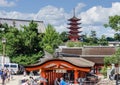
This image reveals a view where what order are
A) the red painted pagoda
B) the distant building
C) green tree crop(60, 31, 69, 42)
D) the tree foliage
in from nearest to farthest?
the tree foliage → the distant building → the red painted pagoda → green tree crop(60, 31, 69, 42)

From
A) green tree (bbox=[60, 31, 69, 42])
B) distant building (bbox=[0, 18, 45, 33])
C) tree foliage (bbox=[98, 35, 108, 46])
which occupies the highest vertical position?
distant building (bbox=[0, 18, 45, 33])

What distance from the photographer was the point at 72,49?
6888 cm

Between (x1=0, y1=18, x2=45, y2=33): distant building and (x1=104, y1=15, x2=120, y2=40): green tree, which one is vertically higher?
(x1=0, y1=18, x2=45, y2=33): distant building

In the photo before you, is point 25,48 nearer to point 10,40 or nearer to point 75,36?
point 10,40

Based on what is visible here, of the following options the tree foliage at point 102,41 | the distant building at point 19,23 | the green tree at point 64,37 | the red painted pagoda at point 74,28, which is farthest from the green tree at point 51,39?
the green tree at point 64,37

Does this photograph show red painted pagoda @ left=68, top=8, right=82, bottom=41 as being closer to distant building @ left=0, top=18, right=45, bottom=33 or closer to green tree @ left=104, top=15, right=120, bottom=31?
distant building @ left=0, top=18, right=45, bottom=33

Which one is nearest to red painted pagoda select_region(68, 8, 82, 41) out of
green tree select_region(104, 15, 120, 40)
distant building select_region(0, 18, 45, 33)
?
distant building select_region(0, 18, 45, 33)

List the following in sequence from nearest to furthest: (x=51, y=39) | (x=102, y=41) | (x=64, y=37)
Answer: (x=51, y=39)
(x=102, y=41)
(x=64, y=37)

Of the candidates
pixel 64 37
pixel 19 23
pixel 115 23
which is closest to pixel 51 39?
pixel 19 23

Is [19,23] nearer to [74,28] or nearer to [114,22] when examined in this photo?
[74,28]

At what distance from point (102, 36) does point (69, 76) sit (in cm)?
6818

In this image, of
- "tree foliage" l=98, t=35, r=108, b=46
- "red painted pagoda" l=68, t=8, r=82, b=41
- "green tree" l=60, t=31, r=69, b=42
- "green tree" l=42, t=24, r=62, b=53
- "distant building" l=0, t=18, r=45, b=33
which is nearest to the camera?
"green tree" l=42, t=24, r=62, b=53

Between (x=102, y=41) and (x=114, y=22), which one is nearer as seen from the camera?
(x=114, y=22)

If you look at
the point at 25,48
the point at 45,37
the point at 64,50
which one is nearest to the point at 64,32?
the point at 45,37
